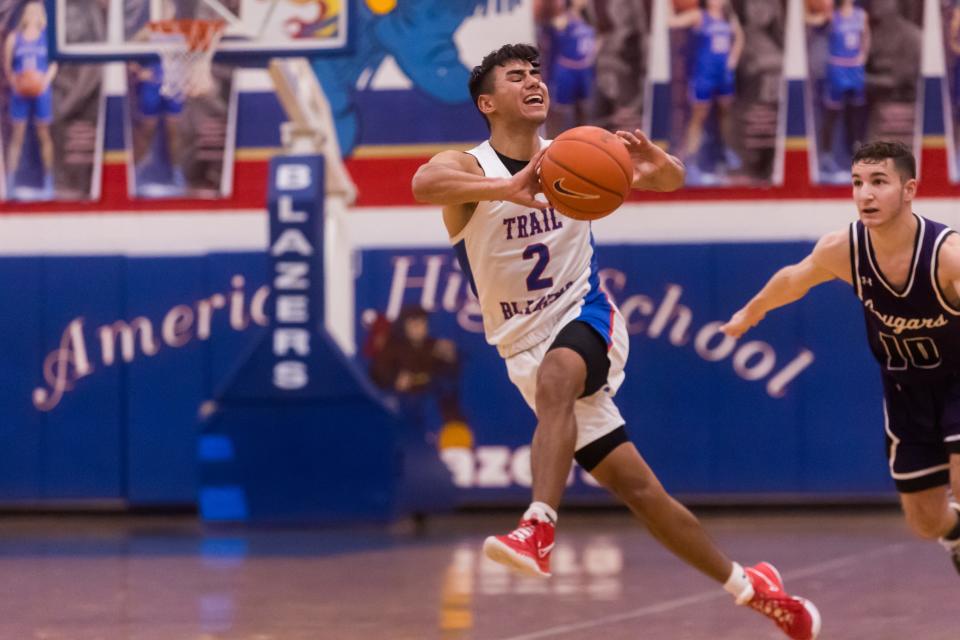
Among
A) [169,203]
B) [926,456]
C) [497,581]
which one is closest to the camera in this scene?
[926,456]

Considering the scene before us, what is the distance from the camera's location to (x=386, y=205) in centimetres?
1284

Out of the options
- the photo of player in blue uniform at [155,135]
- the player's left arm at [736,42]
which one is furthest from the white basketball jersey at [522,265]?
the photo of player in blue uniform at [155,135]

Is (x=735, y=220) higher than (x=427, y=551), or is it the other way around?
(x=735, y=220)

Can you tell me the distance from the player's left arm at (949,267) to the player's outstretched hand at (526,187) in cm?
144

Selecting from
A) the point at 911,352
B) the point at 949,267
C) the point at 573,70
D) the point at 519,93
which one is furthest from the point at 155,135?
the point at 949,267

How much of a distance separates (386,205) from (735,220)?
2866 millimetres

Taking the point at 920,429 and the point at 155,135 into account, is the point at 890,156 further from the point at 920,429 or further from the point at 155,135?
the point at 155,135

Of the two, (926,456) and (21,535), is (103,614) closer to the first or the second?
(926,456)

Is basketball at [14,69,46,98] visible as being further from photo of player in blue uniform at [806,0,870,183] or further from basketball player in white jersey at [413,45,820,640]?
basketball player in white jersey at [413,45,820,640]

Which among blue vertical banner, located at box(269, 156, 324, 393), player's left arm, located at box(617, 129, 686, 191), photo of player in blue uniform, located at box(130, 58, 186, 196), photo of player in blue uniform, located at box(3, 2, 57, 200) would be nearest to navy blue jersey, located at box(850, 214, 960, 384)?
player's left arm, located at box(617, 129, 686, 191)

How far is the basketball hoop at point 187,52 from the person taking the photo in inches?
396

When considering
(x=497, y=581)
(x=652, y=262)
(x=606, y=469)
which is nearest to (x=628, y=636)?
(x=606, y=469)

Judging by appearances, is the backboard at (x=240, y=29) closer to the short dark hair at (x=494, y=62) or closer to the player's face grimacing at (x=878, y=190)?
the short dark hair at (x=494, y=62)

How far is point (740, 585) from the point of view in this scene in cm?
496
